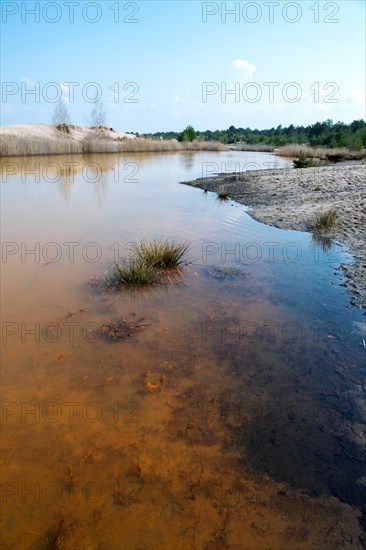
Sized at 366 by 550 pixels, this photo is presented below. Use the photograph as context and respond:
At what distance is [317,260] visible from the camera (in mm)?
6238

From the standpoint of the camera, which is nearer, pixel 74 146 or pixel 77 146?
pixel 74 146

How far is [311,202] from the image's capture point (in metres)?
11.0

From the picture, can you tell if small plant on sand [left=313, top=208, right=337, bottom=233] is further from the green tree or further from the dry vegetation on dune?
the green tree

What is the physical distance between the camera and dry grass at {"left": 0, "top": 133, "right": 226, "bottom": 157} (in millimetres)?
28359

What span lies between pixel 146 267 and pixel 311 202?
7.72 m

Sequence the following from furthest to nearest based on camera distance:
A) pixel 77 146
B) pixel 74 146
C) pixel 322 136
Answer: pixel 322 136 → pixel 77 146 → pixel 74 146

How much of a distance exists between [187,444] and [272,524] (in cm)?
70

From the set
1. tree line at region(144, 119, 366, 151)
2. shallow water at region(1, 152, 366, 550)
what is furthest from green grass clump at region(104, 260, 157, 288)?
tree line at region(144, 119, 366, 151)

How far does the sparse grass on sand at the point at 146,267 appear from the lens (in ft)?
16.2

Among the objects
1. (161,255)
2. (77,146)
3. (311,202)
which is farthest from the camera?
(77,146)

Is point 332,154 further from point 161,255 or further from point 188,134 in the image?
point 161,255

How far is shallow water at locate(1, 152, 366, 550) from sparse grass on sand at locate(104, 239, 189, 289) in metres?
0.27

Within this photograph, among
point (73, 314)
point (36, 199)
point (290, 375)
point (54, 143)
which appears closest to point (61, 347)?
point (73, 314)

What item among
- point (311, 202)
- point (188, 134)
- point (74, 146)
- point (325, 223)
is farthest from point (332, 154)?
point (325, 223)
